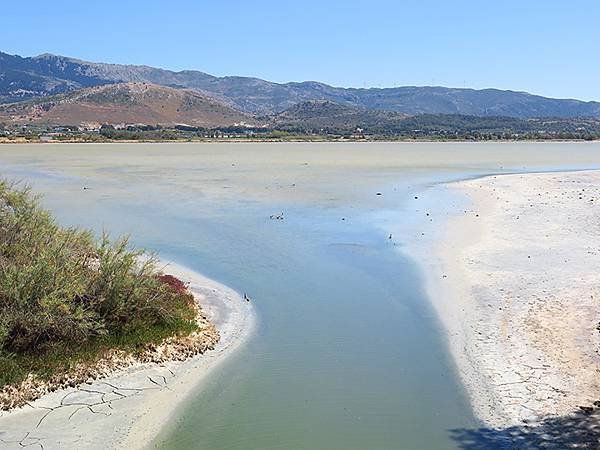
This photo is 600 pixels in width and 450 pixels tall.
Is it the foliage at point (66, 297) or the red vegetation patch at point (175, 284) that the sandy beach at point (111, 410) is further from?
the red vegetation patch at point (175, 284)

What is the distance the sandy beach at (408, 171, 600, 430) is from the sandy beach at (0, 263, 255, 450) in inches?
208

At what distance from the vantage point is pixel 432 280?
19.3 meters

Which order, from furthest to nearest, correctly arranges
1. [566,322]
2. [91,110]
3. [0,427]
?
[91,110]
[566,322]
[0,427]

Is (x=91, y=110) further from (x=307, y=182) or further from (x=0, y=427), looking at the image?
(x=0, y=427)

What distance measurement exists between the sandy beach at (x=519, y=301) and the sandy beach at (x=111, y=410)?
528 cm

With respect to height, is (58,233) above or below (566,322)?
above

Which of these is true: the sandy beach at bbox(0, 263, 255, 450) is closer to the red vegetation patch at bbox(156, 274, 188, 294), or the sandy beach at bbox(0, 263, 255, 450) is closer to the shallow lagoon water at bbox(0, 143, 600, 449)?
the shallow lagoon water at bbox(0, 143, 600, 449)

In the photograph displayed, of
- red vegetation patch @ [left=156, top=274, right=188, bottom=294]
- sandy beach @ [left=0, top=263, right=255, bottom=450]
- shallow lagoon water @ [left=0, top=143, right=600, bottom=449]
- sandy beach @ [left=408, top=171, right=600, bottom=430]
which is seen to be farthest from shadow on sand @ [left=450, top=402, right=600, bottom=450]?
red vegetation patch @ [left=156, top=274, right=188, bottom=294]

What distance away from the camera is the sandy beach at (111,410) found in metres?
10.0

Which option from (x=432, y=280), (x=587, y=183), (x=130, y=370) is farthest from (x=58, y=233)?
(x=587, y=183)

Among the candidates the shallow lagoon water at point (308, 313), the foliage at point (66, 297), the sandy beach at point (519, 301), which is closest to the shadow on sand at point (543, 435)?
the sandy beach at point (519, 301)

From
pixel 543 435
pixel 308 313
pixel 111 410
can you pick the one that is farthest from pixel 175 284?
pixel 543 435

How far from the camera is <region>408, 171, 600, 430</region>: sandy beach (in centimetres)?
1165

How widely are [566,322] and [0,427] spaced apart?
11.8 metres
